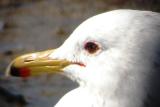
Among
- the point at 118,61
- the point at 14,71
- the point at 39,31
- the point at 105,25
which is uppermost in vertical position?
the point at 105,25

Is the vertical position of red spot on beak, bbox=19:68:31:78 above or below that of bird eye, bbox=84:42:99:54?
below

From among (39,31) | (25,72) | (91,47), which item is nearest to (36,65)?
(25,72)

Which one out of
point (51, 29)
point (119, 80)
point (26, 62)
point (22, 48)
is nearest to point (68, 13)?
point (51, 29)

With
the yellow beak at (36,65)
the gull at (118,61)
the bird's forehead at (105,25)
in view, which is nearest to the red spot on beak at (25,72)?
the yellow beak at (36,65)

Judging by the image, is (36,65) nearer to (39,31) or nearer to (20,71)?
(20,71)

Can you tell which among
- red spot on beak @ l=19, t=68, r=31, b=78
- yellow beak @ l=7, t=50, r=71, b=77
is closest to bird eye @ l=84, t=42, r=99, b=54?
yellow beak @ l=7, t=50, r=71, b=77

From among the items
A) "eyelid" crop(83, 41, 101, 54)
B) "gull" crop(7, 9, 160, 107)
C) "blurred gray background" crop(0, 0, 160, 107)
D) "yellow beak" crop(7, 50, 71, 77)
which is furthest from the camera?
"blurred gray background" crop(0, 0, 160, 107)

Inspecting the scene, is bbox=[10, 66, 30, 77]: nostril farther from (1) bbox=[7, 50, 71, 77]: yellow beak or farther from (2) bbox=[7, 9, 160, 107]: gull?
(2) bbox=[7, 9, 160, 107]: gull

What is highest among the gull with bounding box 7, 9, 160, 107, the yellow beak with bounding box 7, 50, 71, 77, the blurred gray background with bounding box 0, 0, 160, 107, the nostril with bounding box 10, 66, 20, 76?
the gull with bounding box 7, 9, 160, 107
